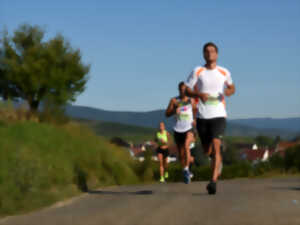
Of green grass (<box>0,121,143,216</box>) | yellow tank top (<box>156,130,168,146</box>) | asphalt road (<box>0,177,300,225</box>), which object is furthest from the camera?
yellow tank top (<box>156,130,168,146</box>)

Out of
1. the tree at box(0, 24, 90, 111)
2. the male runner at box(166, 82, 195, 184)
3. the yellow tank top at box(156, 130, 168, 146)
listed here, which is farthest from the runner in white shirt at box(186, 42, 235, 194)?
the tree at box(0, 24, 90, 111)

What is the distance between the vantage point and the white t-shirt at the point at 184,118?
1128 centimetres

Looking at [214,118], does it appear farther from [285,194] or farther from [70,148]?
[70,148]

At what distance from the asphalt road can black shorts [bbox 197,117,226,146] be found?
0.84m

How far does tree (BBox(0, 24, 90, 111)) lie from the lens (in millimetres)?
56000

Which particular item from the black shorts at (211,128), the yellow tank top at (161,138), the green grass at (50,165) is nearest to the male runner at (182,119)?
the green grass at (50,165)

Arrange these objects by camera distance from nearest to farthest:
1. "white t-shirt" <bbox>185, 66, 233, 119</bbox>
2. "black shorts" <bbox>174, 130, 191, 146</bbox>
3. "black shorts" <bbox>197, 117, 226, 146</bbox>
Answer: "white t-shirt" <bbox>185, 66, 233, 119</bbox> → "black shorts" <bbox>197, 117, 226, 146</bbox> → "black shorts" <bbox>174, 130, 191, 146</bbox>

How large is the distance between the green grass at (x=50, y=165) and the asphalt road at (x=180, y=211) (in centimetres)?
44

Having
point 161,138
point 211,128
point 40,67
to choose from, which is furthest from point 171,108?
point 40,67

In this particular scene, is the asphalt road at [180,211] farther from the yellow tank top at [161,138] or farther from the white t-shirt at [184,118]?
the yellow tank top at [161,138]

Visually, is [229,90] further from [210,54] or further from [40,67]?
[40,67]

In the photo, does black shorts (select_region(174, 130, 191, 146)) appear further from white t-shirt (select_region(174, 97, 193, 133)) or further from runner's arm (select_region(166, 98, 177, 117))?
runner's arm (select_region(166, 98, 177, 117))

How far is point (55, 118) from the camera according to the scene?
657 inches

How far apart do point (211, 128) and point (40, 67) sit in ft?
159
